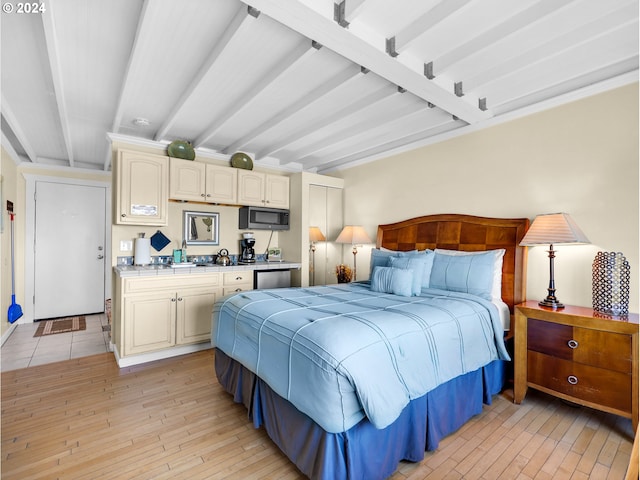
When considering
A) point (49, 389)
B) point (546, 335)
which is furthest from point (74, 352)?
point (546, 335)

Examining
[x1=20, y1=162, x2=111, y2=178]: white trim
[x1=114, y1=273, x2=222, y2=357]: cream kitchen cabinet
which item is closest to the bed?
[x1=114, y1=273, x2=222, y2=357]: cream kitchen cabinet

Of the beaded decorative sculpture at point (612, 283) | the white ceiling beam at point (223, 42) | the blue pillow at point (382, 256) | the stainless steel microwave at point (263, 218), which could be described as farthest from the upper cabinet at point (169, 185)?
the beaded decorative sculpture at point (612, 283)

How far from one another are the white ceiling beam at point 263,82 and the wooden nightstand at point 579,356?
2542mm

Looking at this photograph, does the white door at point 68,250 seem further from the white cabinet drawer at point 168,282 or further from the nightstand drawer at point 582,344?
the nightstand drawer at point 582,344

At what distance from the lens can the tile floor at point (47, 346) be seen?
3.35 metres

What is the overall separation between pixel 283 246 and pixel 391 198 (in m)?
1.77

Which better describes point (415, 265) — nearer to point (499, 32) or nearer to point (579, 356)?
point (579, 356)

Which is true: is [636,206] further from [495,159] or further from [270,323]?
[270,323]

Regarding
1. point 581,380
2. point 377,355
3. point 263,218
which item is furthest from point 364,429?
point 263,218

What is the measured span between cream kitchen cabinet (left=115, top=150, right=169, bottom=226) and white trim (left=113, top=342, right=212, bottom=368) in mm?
1435

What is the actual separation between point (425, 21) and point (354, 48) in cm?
43

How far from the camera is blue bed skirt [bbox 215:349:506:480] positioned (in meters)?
1.51

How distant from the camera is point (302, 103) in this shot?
116 inches

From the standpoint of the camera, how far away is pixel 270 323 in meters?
1.92
